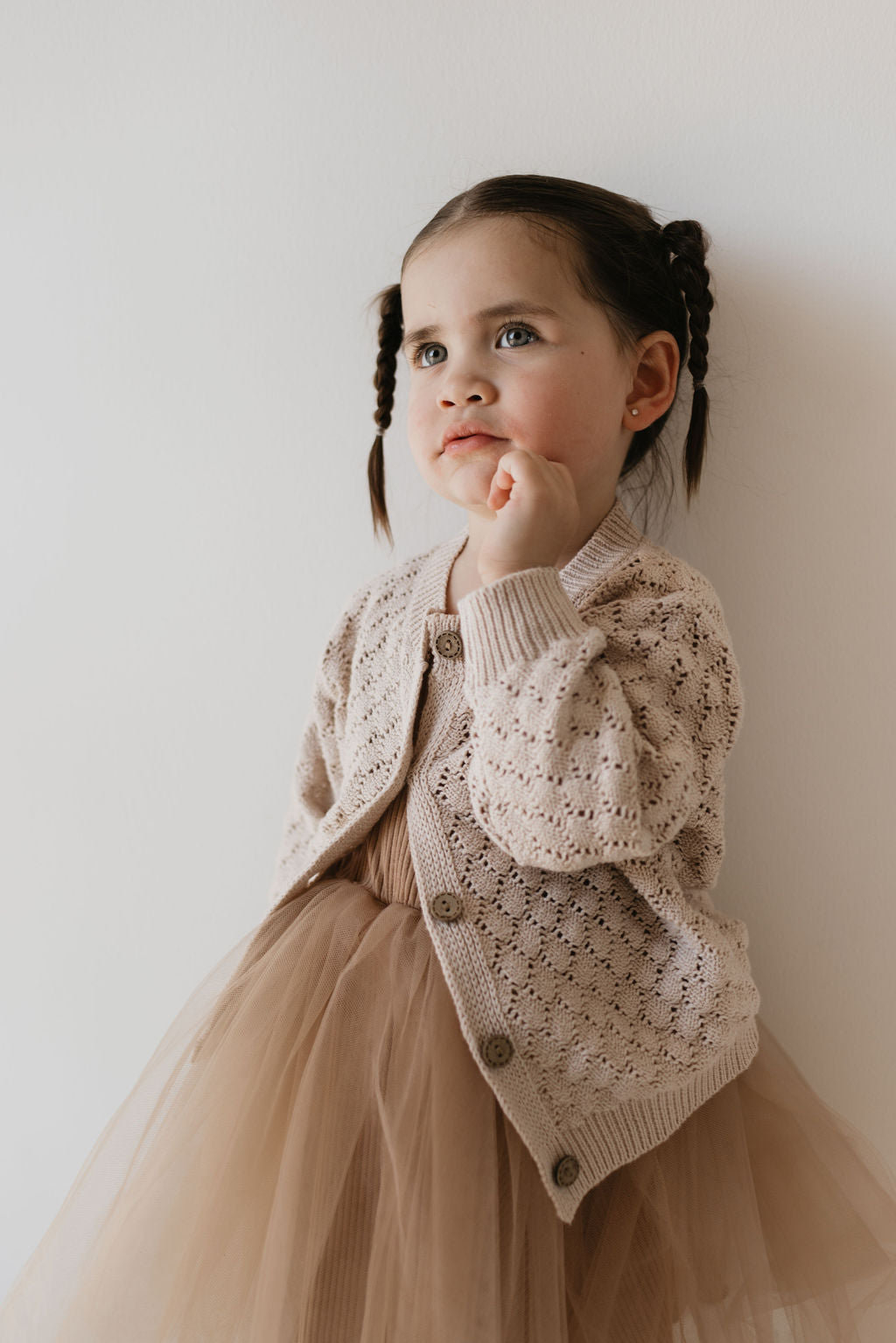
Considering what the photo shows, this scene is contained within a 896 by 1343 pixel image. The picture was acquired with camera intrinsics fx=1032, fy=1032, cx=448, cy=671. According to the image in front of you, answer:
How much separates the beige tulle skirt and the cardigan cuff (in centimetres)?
18

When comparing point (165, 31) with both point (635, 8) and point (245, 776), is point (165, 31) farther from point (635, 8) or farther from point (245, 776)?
point (245, 776)

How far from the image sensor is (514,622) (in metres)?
0.81

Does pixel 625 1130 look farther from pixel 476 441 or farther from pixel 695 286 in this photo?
pixel 695 286

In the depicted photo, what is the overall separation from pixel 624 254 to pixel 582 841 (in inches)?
21.5

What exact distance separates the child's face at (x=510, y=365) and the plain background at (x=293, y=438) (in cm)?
21

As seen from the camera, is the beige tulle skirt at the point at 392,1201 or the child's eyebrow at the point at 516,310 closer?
the beige tulle skirt at the point at 392,1201

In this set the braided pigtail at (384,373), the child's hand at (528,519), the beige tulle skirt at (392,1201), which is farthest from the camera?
the braided pigtail at (384,373)

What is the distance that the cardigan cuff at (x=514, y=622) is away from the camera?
2.64 ft

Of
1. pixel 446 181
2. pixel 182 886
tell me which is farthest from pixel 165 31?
pixel 182 886

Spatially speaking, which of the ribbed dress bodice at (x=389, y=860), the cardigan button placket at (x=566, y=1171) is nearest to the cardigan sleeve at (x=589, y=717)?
the ribbed dress bodice at (x=389, y=860)

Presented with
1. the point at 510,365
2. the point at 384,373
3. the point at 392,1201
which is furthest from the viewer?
the point at 384,373

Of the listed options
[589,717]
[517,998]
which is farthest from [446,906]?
[589,717]

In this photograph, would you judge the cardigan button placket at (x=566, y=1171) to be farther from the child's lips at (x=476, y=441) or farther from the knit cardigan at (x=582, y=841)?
the child's lips at (x=476, y=441)

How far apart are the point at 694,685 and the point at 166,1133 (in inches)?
22.2
